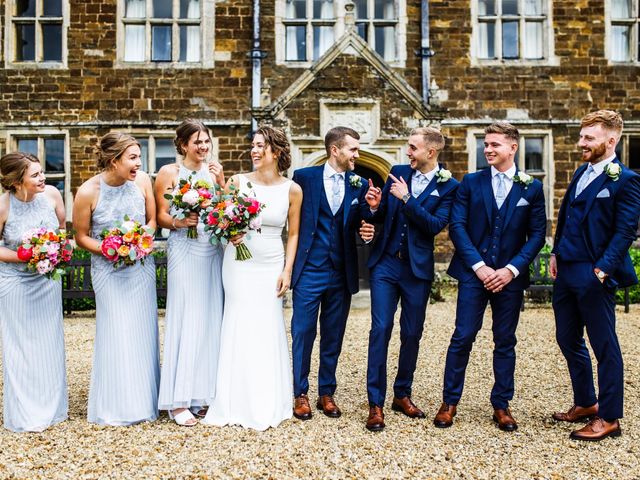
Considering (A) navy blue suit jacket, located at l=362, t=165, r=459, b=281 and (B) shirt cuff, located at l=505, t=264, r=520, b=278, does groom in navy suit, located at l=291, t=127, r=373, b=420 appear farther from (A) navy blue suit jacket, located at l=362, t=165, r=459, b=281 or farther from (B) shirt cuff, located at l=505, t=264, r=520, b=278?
(B) shirt cuff, located at l=505, t=264, r=520, b=278

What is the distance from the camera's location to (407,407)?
4359 millimetres

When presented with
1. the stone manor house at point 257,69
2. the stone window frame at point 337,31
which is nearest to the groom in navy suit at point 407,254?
the stone manor house at point 257,69

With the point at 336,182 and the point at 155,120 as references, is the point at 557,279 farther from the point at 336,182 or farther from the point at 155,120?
the point at 155,120

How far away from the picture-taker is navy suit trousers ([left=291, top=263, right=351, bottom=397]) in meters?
4.29

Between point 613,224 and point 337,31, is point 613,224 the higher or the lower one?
the lower one

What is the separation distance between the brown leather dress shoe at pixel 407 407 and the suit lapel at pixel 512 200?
56.7 inches

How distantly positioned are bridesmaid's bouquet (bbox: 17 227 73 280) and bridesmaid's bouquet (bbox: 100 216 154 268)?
0.29 meters

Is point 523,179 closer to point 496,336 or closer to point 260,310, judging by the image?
point 496,336

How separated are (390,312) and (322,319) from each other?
511 mm

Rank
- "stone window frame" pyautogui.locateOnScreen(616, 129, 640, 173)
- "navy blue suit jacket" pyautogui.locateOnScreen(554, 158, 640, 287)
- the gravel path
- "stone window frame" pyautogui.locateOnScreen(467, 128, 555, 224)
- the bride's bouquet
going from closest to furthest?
1. the gravel path
2. "navy blue suit jacket" pyautogui.locateOnScreen(554, 158, 640, 287)
3. the bride's bouquet
4. "stone window frame" pyautogui.locateOnScreen(467, 128, 555, 224)
5. "stone window frame" pyautogui.locateOnScreen(616, 129, 640, 173)

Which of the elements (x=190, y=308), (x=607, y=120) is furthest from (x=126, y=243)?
(x=607, y=120)

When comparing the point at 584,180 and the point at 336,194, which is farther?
the point at 336,194

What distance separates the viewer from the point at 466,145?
1160 centimetres

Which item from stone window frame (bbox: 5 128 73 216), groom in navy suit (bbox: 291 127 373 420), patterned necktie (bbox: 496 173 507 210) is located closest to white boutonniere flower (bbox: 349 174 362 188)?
groom in navy suit (bbox: 291 127 373 420)
